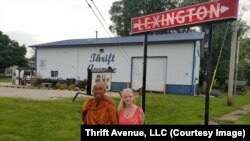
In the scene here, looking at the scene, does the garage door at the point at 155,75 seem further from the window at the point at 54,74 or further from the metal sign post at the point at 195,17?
the metal sign post at the point at 195,17

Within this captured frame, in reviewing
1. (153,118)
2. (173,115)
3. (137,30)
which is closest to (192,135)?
(137,30)

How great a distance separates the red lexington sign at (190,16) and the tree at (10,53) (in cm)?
7208

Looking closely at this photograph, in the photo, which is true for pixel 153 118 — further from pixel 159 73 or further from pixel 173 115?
pixel 159 73

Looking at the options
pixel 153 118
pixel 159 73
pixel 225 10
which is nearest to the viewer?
pixel 225 10

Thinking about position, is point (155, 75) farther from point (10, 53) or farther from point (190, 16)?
point (10, 53)

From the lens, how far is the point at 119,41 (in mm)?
36469

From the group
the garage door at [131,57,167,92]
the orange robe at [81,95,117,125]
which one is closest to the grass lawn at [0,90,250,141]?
the orange robe at [81,95,117,125]

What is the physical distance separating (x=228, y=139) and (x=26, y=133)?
6.63 m

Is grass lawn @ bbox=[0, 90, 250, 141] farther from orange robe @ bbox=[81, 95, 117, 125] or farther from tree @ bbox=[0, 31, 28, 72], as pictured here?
tree @ bbox=[0, 31, 28, 72]

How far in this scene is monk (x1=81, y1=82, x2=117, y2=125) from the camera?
572 centimetres

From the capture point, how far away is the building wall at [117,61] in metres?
31.7

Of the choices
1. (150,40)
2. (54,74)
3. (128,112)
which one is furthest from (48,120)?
(54,74)

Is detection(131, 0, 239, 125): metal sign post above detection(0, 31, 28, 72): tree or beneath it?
beneath

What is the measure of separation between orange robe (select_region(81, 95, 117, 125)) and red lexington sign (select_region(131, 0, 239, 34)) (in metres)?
3.87
